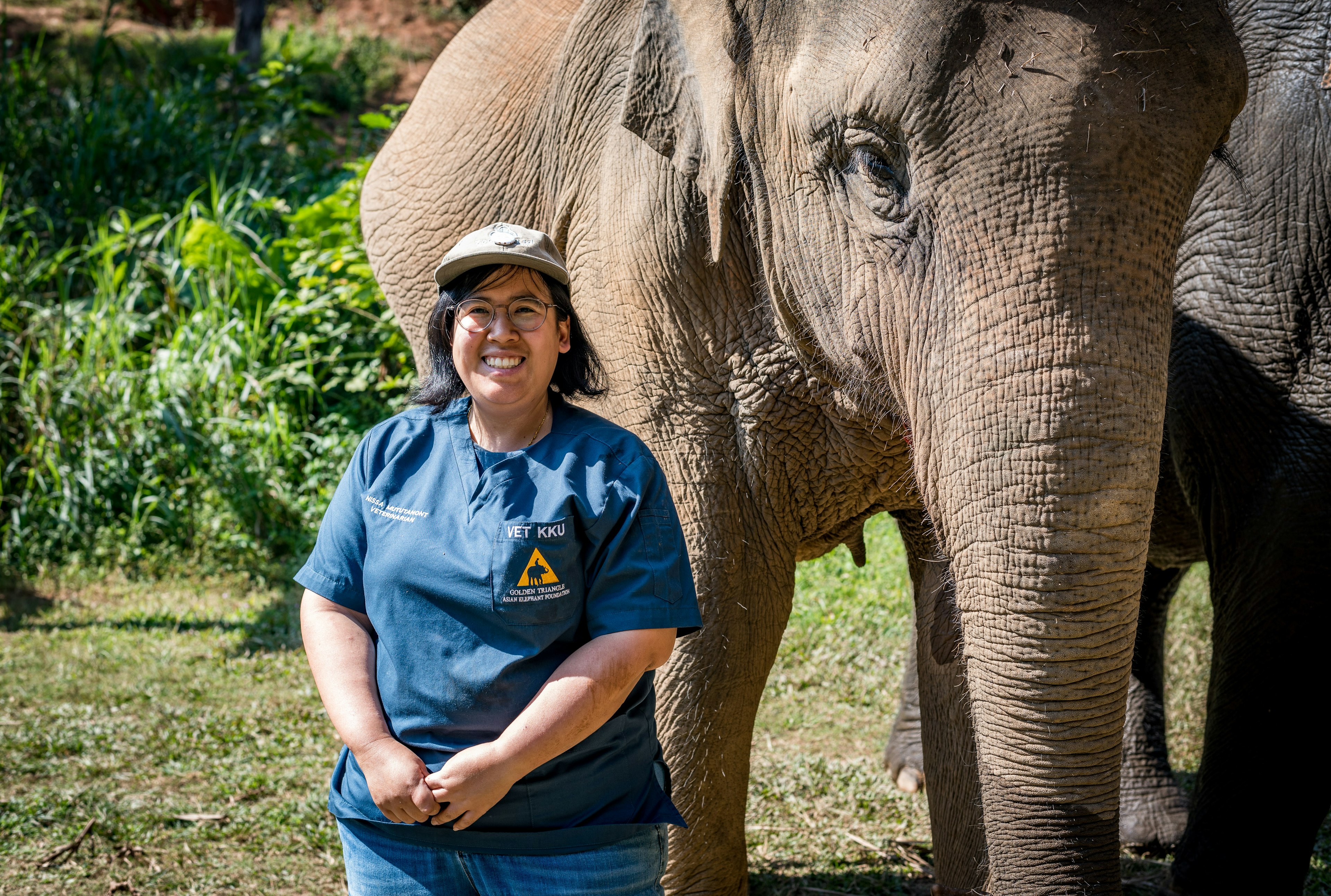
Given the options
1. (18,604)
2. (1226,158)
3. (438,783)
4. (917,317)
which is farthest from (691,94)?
(18,604)

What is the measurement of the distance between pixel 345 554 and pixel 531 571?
0.33m

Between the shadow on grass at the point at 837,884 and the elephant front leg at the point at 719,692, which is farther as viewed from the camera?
the shadow on grass at the point at 837,884

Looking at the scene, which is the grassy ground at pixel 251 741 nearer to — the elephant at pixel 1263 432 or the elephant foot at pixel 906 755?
the elephant foot at pixel 906 755

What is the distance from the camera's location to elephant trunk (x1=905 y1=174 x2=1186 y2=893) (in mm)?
1786

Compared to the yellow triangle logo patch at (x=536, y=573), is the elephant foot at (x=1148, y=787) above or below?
below

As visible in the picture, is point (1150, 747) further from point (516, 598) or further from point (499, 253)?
point (499, 253)

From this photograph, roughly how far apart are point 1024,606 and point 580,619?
0.63 m

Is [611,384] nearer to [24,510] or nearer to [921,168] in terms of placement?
[921,168]

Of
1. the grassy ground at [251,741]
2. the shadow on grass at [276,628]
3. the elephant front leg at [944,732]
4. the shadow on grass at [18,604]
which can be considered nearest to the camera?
the elephant front leg at [944,732]

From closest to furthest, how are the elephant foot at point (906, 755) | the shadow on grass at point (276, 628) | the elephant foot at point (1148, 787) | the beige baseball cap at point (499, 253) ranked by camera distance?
the beige baseball cap at point (499, 253) → the elephant foot at point (1148, 787) → the elephant foot at point (906, 755) → the shadow on grass at point (276, 628)

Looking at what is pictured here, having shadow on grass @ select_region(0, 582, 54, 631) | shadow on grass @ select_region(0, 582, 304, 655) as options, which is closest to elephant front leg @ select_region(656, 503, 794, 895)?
shadow on grass @ select_region(0, 582, 304, 655)

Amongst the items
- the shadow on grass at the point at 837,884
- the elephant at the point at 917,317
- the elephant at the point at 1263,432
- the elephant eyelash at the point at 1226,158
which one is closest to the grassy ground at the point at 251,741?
the shadow on grass at the point at 837,884

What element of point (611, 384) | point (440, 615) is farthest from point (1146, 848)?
point (440, 615)

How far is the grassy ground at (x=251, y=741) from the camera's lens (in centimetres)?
360
